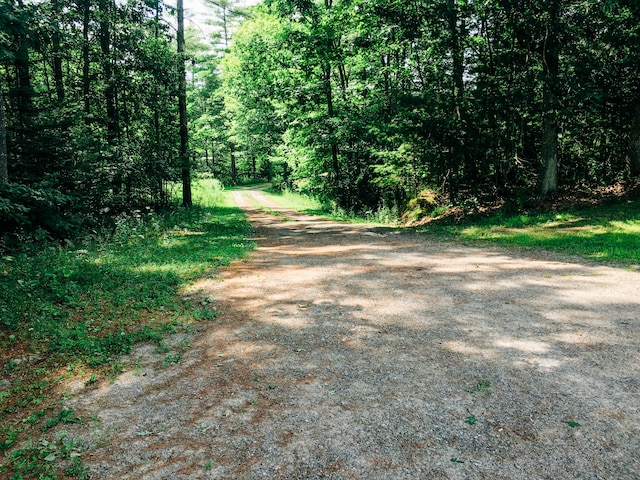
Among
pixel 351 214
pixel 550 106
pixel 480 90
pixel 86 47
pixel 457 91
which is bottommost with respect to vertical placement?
pixel 351 214

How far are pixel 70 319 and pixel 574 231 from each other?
11.5 m

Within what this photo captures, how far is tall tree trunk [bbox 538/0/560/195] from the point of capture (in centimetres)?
1220

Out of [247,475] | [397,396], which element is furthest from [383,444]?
[247,475]

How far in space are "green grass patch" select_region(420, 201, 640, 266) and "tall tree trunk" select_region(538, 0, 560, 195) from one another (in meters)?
1.70

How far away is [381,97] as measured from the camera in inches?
630

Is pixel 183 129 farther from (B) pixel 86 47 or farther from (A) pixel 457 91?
(A) pixel 457 91

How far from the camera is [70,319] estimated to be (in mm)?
5520

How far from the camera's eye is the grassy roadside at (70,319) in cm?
317

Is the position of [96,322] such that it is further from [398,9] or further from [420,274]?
[398,9]

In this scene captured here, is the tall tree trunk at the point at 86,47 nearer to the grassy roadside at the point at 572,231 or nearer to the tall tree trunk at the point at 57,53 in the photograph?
the tall tree trunk at the point at 57,53

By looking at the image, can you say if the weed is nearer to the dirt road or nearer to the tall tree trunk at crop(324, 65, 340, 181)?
the dirt road

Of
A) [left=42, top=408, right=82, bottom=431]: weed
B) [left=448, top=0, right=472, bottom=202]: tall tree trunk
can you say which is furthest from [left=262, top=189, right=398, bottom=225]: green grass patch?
[left=42, top=408, right=82, bottom=431]: weed

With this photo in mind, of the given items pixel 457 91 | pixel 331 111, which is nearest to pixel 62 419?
pixel 457 91

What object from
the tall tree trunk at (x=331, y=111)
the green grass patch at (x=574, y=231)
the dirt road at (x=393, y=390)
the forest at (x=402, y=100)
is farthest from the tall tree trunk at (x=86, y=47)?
the green grass patch at (x=574, y=231)
